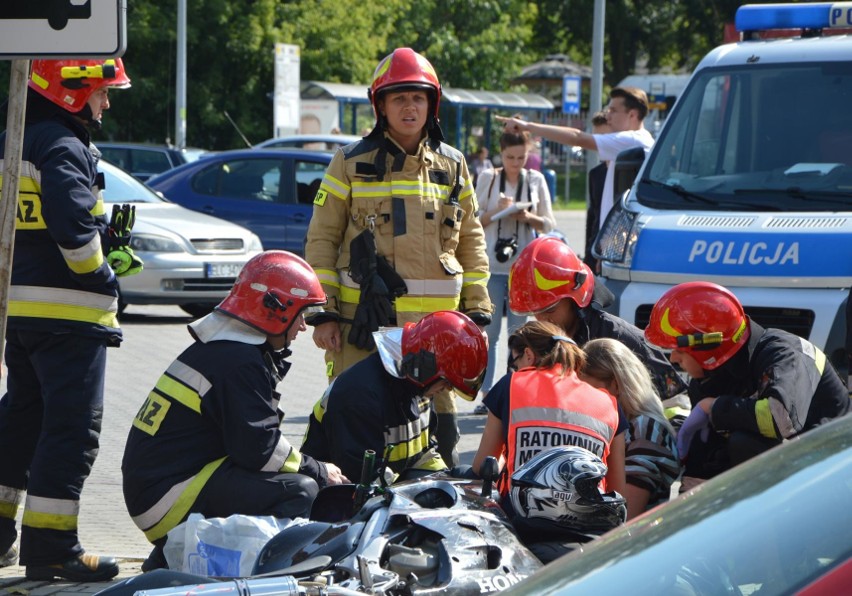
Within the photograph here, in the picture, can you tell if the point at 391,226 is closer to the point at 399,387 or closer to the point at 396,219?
the point at 396,219

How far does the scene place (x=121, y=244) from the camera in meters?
5.61

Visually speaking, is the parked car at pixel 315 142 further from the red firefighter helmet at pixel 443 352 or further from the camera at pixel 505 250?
the red firefighter helmet at pixel 443 352

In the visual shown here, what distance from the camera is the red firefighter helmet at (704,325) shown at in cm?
519

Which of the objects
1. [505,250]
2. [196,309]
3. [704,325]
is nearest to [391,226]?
[704,325]

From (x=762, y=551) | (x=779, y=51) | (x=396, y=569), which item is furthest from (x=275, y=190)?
(x=762, y=551)

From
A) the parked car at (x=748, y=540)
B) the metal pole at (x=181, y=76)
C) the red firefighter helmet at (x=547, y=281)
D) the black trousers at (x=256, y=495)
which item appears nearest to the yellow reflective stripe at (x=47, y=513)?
the black trousers at (x=256, y=495)

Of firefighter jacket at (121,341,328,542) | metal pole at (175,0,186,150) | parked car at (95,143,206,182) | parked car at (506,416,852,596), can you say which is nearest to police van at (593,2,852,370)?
firefighter jacket at (121,341,328,542)

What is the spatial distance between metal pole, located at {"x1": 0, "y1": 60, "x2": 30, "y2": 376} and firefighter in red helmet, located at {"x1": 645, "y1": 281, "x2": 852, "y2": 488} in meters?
2.44

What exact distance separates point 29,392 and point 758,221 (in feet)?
12.4

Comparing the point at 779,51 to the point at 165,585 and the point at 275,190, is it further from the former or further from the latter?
the point at 275,190

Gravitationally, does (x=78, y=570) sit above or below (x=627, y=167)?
below

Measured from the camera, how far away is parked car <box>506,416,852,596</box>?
210 centimetres

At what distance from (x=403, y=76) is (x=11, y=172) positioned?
204 cm

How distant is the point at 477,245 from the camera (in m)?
6.14
